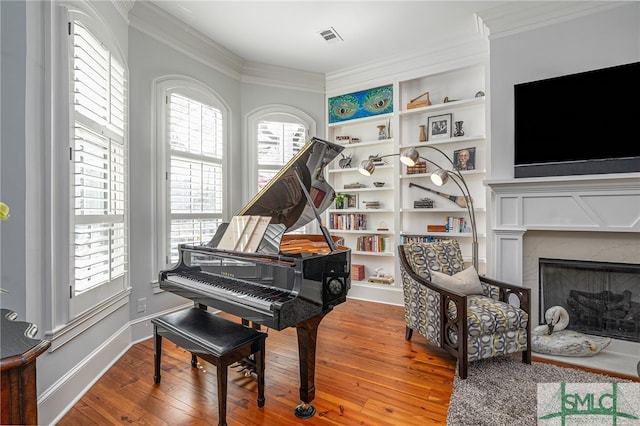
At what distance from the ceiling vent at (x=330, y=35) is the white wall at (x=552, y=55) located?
64.1 inches

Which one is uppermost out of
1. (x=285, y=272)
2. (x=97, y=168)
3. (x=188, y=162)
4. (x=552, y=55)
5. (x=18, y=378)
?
(x=552, y=55)

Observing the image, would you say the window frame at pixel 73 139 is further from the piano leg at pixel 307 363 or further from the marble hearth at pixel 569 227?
the marble hearth at pixel 569 227

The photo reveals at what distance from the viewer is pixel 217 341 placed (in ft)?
5.75

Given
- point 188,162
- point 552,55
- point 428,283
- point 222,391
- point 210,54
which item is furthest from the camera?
point 210,54

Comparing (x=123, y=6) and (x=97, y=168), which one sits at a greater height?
(x=123, y=6)

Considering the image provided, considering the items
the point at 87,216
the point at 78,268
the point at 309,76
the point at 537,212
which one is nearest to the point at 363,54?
the point at 309,76

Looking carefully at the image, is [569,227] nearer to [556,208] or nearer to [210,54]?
[556,208]

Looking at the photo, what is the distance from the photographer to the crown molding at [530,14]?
2.71m

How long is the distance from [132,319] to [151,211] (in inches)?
40.7

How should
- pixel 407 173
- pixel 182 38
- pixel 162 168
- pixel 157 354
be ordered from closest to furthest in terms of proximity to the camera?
pixel 157 354 → pixel 162 168 → pixel 182 38 → pixel 407 173

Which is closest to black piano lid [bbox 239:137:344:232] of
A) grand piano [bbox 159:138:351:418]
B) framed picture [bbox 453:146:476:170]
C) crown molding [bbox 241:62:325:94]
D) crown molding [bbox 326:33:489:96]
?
grand piano [bbox 159:138:351:418]

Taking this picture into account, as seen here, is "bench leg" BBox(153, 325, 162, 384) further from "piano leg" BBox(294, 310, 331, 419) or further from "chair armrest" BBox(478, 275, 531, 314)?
"chair armrest" BBox(478, 275, 531, 314)

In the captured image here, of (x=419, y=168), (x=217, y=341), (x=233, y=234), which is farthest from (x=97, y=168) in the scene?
(x=419, y=168)

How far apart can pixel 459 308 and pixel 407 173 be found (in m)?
2.18
